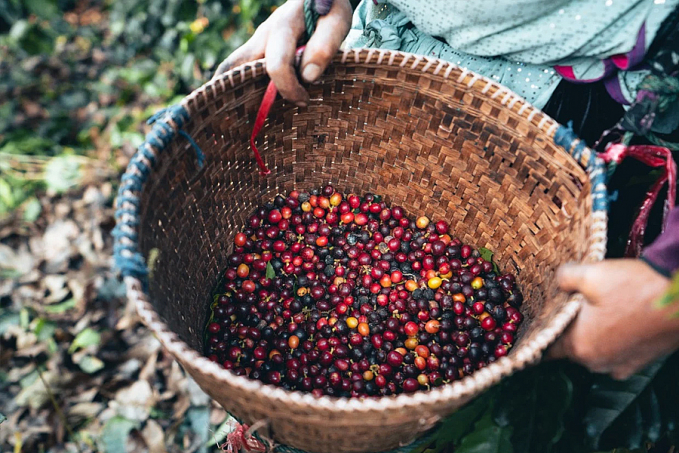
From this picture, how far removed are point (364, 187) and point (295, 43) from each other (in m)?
0.71

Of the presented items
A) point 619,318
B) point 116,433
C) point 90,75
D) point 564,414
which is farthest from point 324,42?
point 90,75

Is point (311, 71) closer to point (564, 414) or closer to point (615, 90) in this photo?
point (615, 90)

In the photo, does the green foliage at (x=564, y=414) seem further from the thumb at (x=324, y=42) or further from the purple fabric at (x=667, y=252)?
the thumb at (x=324, y=42)

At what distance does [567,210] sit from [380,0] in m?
0.93

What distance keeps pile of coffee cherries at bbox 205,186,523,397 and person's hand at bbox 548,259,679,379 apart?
1.56ft

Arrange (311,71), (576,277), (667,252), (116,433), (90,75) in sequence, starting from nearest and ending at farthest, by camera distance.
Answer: (667,252) → (576,277) → (311,71) → (116,433) → (90,75)

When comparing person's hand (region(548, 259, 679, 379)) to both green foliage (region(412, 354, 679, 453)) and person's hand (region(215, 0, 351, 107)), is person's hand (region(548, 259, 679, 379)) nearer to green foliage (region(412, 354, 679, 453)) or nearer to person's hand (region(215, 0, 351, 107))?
green foliage (region(412, 354, 679, 453))

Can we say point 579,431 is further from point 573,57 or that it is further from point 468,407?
point 573,57

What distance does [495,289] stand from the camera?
1.67m

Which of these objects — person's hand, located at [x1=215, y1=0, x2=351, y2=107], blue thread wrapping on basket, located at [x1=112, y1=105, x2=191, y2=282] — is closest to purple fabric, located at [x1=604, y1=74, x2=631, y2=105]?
person's hand, located at [x1=215, y1=0, x2=351, y2=107]

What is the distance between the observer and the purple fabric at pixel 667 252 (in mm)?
910

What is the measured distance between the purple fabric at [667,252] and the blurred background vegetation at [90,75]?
261 cm

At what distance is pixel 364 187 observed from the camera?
200 cm

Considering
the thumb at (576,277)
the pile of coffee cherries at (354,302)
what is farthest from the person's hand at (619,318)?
the pile of coffee cherries at (354,302)
